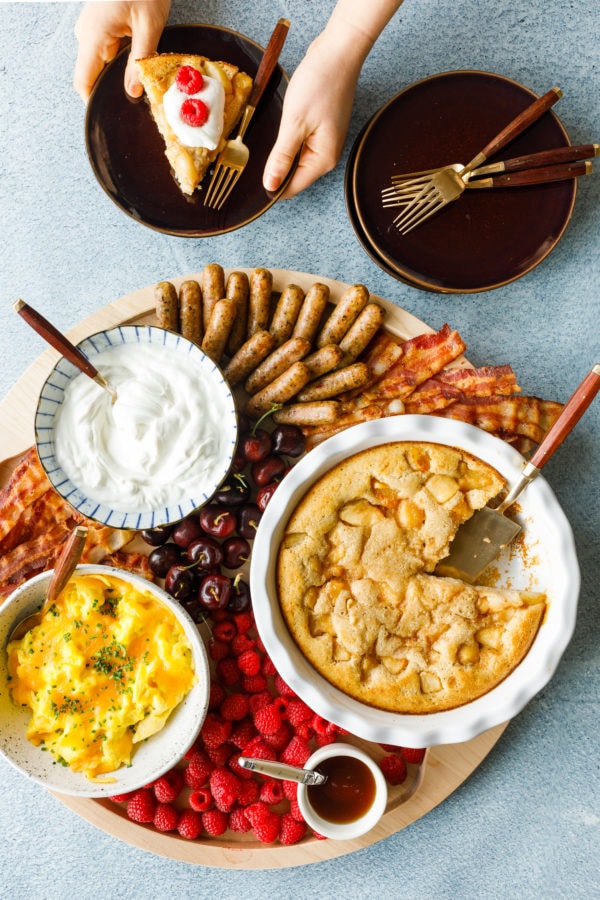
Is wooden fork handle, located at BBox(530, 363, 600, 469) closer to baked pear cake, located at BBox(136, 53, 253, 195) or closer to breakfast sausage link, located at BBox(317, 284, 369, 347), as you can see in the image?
breakfast sausage link, located at BBox(317, 284, 369, 347)

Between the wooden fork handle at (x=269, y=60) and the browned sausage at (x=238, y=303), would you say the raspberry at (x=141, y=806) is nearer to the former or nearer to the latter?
the browned sausage at (x=238, y=303)

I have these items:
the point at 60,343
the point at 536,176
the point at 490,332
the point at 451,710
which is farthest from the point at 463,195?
the point at 451,710

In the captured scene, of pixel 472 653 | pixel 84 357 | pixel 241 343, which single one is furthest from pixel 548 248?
pixel 84 357

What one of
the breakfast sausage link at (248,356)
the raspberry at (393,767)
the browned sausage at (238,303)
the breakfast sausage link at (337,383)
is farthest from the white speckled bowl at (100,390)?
the raspberry at (393,767)

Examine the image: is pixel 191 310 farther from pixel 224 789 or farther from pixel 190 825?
pixel 190 825

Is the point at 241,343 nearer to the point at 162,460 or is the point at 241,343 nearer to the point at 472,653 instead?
the point at 162,460

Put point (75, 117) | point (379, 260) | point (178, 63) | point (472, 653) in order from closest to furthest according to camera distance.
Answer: point (472, 653)
point (178, 63)
point (379, 260)
point (75, 117)
